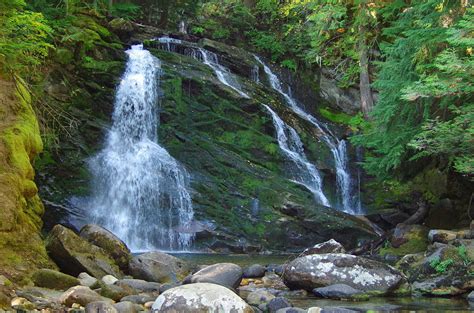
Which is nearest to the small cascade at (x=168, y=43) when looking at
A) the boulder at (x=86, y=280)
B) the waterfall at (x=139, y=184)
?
the waterfall at (x=139, y=184)

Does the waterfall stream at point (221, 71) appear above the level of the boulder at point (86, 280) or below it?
above

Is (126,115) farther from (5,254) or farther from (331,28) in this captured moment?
(5,254)

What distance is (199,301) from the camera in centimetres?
519

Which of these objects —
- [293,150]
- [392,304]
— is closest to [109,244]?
[392,304]

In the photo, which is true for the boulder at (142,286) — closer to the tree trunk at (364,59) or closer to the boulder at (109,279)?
the boulder at (109,279)

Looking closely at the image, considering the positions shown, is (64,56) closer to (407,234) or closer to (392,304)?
(407,234)

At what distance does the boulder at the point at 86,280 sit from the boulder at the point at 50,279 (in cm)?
27

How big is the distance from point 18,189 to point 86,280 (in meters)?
1.69

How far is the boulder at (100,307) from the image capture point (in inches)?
204

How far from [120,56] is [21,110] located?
11125mm

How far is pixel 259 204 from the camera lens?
52.0 feet

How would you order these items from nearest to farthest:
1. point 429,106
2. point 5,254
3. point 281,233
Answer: point 5,254 < point 429,106 < point 281,233

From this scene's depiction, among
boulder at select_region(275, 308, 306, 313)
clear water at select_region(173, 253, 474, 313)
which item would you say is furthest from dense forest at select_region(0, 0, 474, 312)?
boulder at select_region(275, 308, 306, 313)

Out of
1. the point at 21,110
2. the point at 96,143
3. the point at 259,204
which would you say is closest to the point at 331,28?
the point at 259,204
